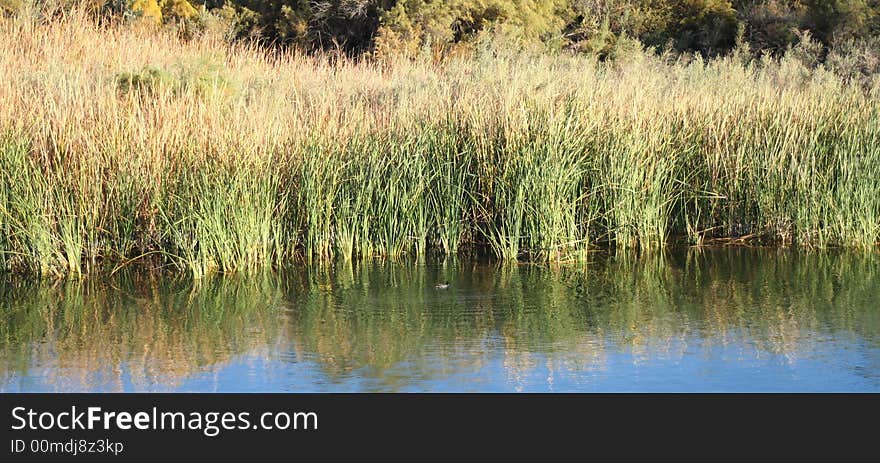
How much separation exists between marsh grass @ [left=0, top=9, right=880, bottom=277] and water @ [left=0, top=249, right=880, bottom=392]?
0.39 meters

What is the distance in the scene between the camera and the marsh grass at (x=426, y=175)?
771 cm

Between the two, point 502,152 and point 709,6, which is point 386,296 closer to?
point 502,152

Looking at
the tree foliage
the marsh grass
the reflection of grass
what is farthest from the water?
the tree foliage

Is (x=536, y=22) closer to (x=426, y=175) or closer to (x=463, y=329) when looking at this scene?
(x=426, y=175)

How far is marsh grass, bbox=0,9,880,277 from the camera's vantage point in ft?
25.3

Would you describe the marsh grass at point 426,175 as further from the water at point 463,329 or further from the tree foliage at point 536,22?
the tree foliage at point 536,22

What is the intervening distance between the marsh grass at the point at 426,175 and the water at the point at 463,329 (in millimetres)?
386

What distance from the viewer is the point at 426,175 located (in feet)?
27.6

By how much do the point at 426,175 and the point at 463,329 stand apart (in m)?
2.35

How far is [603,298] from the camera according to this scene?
7086 millimetres

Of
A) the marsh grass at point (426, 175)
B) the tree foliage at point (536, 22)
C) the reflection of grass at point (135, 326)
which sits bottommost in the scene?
the reflection of grass at point (135, 326)

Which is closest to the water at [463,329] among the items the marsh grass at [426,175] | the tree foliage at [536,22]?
the marsh grass at [426,175]

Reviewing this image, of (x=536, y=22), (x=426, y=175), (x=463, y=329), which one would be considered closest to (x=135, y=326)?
(x=463, y=329)
